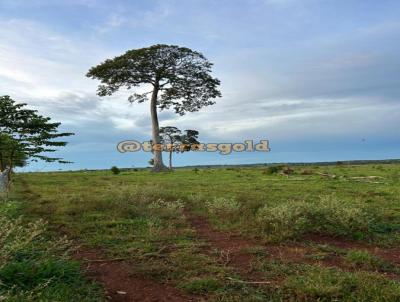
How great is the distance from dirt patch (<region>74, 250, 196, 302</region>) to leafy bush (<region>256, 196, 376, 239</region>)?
2.75 m

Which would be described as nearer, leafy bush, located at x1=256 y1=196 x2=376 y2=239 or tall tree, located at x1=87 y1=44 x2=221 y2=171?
leafy bush, located at x1=256 y1=196 x2=376 y2=239

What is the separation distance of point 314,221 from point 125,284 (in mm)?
4121

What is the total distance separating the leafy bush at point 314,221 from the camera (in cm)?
756

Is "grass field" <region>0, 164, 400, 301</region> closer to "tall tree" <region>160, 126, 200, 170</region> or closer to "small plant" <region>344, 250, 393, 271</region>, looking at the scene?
"small plant" <region>344, 250, 393, 271</region>

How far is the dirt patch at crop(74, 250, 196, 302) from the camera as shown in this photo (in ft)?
15.4

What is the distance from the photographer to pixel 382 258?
6.16 metres

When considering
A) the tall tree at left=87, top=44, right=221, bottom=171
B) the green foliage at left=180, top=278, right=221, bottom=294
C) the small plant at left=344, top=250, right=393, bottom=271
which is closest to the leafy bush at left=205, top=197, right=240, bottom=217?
the small plant at left=344, top=250, right=393, bottom=271

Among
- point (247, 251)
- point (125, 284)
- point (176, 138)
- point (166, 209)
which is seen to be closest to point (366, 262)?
point (247, 251)

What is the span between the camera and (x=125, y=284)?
511cm

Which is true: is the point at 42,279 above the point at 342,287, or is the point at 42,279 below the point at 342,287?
above

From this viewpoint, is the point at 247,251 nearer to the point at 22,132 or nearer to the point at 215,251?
the point at 215,251

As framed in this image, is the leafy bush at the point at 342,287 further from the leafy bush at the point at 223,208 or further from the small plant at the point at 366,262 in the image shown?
the leafy bush at the point at 223,208

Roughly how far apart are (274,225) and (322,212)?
120 cm

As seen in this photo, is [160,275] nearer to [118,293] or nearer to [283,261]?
[118,293]
